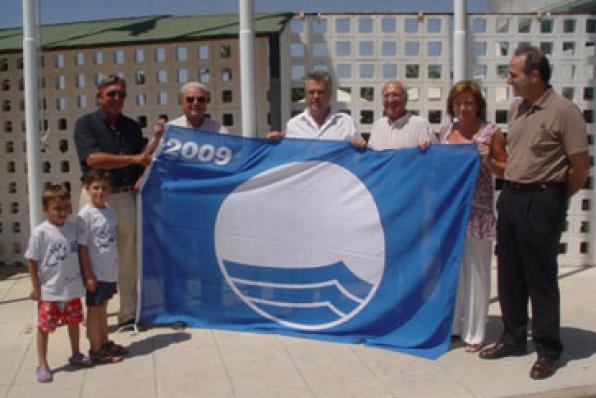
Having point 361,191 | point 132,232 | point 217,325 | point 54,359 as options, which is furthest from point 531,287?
point 54,359

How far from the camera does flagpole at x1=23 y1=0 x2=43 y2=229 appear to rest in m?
4.84

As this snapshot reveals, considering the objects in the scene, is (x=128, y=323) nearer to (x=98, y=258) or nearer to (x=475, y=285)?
(x=98, y=258)

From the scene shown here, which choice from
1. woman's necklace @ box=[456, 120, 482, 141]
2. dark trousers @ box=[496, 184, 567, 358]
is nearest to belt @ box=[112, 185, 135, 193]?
woman's necklace @ box=[456, 120, 482, 141]

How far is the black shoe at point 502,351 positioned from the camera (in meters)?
3.94

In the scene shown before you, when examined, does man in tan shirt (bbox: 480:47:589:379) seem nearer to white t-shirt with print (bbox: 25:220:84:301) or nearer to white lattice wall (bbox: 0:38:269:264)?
white t-shirt with print (bbox: 25:220:84:301)

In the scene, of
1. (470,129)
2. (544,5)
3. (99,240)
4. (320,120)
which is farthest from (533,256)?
(544,5)

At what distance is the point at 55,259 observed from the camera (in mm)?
3592

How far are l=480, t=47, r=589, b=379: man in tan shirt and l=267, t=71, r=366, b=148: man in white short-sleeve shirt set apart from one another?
3.49 ft

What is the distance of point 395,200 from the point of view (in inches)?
162

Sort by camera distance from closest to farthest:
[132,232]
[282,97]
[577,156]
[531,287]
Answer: [577,156], [531,287], [132,232], [282,97]

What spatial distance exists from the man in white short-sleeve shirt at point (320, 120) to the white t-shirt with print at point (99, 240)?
1283mm

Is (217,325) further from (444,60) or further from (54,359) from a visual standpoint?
(444,60)

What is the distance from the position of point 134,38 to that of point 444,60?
3006 millimetres

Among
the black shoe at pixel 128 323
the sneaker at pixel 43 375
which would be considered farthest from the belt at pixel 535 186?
the sneaker at pixel 43 375
